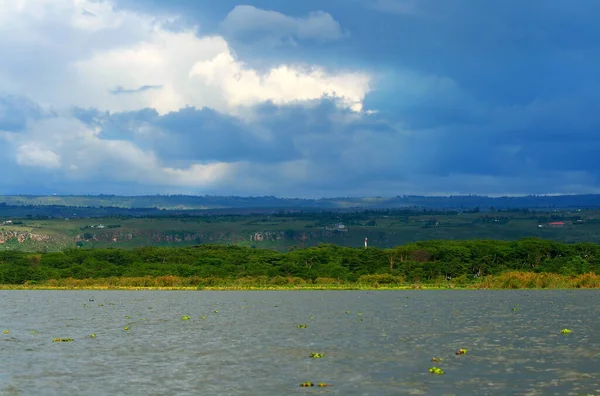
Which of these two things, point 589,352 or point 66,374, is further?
point 589,352

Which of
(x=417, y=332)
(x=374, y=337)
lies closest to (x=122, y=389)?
(x=374, y=337)

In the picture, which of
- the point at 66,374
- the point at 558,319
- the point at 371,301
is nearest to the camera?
Answer: the point at 66,374

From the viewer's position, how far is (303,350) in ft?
232

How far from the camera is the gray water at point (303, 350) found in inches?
2076

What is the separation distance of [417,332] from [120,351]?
30704 millimetres

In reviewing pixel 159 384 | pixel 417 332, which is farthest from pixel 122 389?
pixel 417 332

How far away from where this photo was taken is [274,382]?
54125mm

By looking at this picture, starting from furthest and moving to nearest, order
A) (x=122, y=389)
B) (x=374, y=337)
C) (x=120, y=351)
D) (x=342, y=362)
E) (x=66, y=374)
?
(x=374, y=337) < (x=120, y=351) < (x=342, y=362) < (x=66, y=374) < (x=122, y=389)

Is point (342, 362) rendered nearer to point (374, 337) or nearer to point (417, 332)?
point (374, 337)

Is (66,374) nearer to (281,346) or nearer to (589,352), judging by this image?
(281,346)

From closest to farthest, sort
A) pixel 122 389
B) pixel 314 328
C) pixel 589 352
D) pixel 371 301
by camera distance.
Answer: pixel 122 389 < pixel 589 352 < pixel 314 328 < pixel 371 301

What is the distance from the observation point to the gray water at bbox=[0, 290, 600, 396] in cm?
5272

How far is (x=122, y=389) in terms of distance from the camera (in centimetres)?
5209

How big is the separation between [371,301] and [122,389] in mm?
90849
